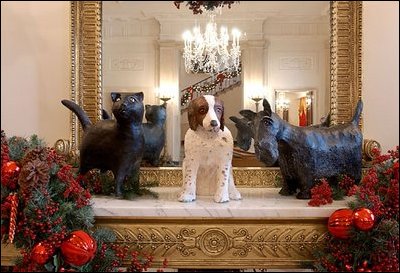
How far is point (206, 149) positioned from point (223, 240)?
0.88ft

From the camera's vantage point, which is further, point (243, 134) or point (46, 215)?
point (243, 134)

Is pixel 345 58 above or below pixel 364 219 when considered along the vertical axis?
above

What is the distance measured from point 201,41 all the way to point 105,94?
0.40 m

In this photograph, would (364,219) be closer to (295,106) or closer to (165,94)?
(295,106)

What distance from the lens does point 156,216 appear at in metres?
1.27

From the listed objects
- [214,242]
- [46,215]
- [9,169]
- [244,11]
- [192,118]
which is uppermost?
[244,11]

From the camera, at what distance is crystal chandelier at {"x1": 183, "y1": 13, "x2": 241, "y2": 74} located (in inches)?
63.1

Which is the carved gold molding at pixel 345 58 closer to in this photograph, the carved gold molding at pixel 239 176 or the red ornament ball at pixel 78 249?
the carved gold molding at pixel 239 176

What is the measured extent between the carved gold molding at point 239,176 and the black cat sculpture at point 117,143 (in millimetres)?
190

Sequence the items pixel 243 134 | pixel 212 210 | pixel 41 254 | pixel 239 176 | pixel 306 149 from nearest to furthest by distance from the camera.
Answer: pixel 41 254 < pixel 212 210 < pixel 306 149 < pixel 243 134 < pixel 239 176

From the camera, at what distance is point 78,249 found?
1127 mm

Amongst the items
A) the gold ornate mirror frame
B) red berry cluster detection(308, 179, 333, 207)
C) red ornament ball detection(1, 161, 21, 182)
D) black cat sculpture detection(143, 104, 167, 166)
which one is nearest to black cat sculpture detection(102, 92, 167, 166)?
black cat sculpture detection(143, 104, 167, 166)

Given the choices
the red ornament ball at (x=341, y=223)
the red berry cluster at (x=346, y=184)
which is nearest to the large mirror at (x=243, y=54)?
the red berry cluster at (x=346, y=184)

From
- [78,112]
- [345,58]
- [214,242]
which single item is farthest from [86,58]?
[345,58]
